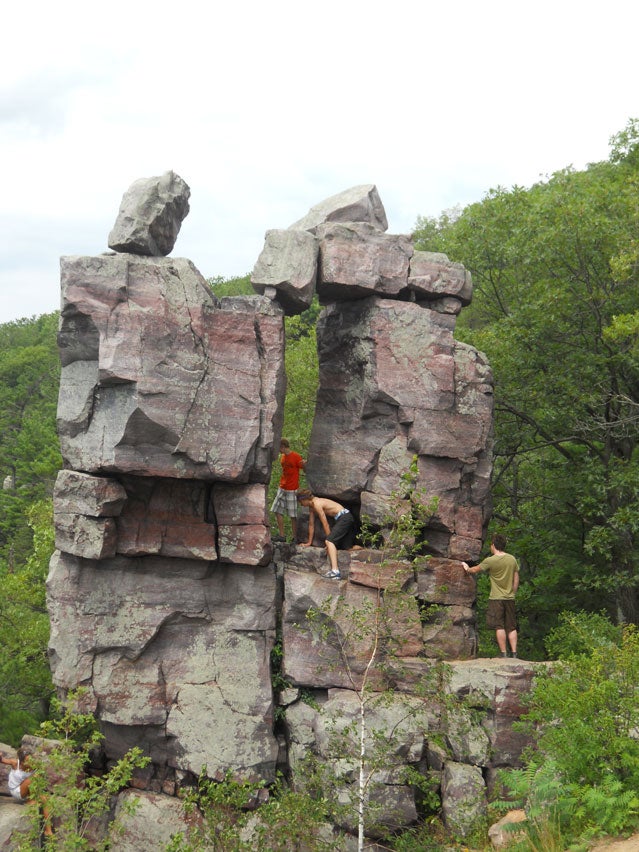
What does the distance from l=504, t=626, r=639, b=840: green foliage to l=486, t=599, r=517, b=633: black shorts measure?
2444 millimetres

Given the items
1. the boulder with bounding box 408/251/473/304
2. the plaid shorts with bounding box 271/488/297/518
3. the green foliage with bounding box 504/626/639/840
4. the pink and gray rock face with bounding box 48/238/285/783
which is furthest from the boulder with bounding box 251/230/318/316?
the green foliage with bounding box 504/626/639/840

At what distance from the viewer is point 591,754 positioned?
8789mm

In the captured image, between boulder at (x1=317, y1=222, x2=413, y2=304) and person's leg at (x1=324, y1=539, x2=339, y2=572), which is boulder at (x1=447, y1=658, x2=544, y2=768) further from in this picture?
boulder at (x1=317, y1=222, x2=413, y2=304)

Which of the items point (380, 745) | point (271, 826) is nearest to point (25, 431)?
point (271, 826)

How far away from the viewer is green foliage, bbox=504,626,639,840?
8289 millimetres

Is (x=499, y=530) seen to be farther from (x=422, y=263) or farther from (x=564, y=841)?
(x=564, y=841)

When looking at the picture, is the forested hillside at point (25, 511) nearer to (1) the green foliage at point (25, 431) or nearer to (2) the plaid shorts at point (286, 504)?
(1) the green foliage at point (25, 431)

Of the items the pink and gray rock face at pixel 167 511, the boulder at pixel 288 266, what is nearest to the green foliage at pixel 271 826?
the pink and gray rock face at pixel 167 511

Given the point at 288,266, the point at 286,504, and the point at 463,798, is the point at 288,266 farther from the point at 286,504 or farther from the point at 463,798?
the point at 463,798

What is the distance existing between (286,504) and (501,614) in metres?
4.09

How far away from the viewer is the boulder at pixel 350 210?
14.8m

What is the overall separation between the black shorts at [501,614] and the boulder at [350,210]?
669cm

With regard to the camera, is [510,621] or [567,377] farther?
[567,377]

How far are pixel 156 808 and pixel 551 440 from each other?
10.7 meters
